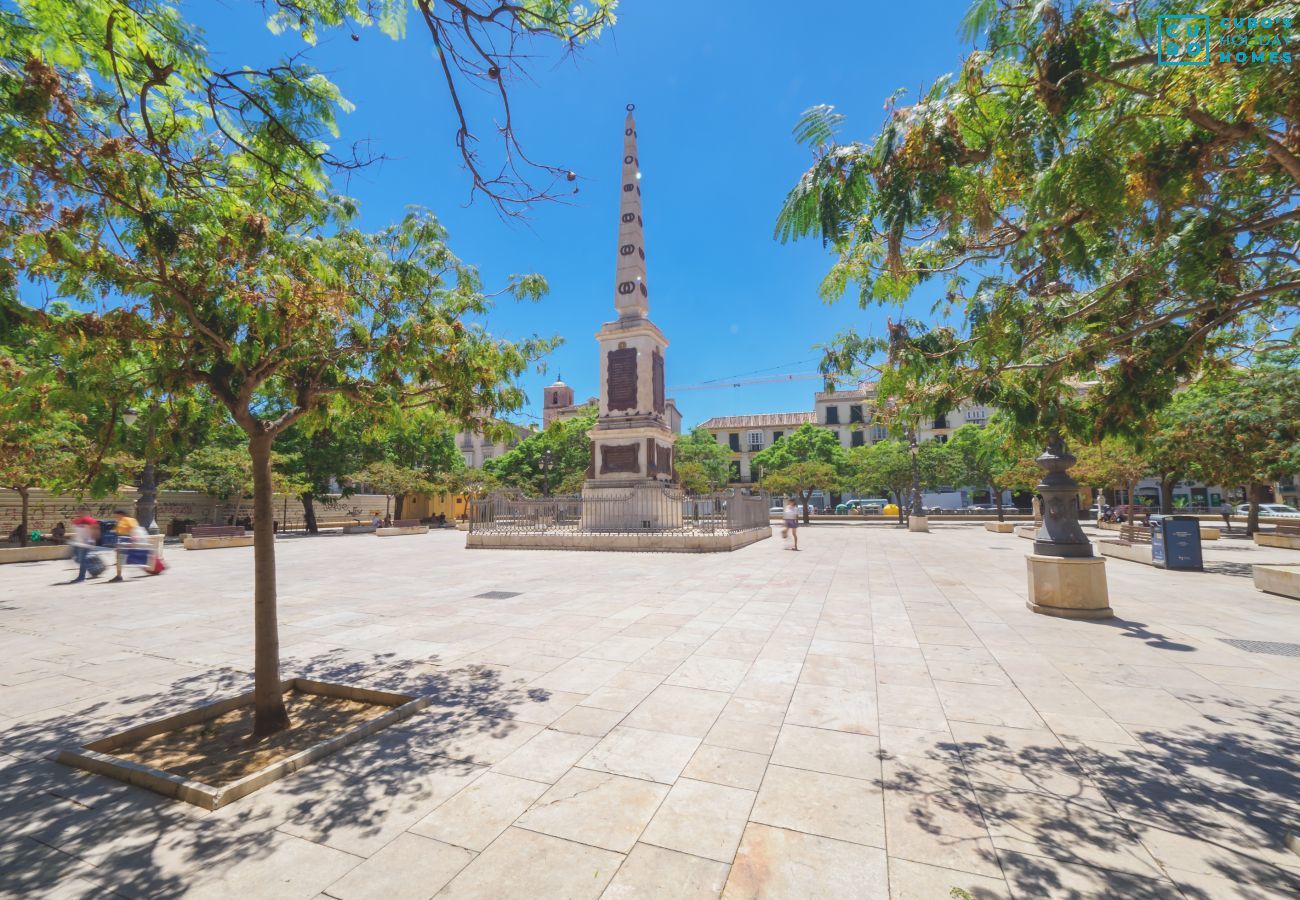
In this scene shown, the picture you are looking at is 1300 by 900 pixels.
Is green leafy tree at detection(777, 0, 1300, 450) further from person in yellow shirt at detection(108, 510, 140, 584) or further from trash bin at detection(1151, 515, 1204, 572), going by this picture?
person in yellow shirt at detection(108, 510, 140, 584)

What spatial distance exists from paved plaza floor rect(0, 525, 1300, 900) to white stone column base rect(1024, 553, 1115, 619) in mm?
356

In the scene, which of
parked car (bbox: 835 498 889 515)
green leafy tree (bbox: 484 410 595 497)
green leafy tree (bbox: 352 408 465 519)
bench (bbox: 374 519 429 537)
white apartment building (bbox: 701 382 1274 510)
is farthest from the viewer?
white apartment building (bbox: 701 382 1274 510)

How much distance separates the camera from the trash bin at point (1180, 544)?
12.8 metres

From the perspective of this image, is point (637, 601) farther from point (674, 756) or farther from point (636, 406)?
point (636, 406)

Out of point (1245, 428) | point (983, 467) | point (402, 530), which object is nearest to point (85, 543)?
point (402, 530)

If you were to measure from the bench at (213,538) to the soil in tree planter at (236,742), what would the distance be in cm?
2253

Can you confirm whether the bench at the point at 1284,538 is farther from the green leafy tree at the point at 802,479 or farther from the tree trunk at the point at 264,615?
the tree trunk at the point at 264,615

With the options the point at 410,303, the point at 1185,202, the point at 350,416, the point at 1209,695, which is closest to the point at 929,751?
the point at 1209,695

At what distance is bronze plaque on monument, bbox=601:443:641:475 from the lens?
2131 centimetres

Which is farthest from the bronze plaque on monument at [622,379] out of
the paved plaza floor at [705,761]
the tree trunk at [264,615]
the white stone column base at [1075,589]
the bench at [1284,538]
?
the bench at [1284,538]

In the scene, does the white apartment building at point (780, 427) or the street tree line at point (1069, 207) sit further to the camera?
the white apartment building at point (780, 427)

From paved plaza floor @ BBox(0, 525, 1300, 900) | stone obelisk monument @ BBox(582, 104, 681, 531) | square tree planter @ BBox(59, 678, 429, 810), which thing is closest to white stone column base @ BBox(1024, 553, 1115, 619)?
paved plaza floor @ BBox(0, 525, 1300, 900)

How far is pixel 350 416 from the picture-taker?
234 inches

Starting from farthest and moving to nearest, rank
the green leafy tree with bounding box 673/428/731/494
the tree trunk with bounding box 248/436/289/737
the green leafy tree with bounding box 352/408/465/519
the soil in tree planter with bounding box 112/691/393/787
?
1. the green leafy tree with bounding box 673/428/731/494
2. the green leafy tree with bounding box 352/408/465/519
3. the tree trunk with bounding box 248/436/289/737
4. the soil in tree planter with bounding box 112/691/393/787
